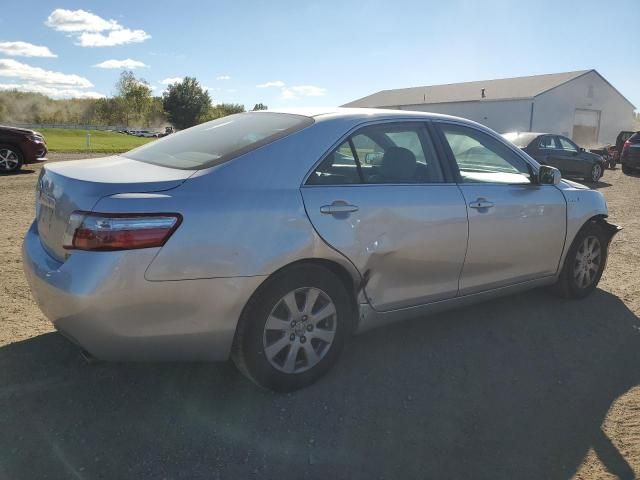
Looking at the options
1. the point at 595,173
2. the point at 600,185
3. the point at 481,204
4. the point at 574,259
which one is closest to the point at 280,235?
the point at 481,204

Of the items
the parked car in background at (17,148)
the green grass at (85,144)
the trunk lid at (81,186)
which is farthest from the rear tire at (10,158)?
the trunk lid at (81,186)

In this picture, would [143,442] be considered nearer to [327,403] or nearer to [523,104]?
[327,403]

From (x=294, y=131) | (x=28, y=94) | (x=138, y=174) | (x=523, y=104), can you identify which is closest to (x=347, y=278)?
(x=294, y=131)

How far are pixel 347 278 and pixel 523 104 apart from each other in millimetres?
40153

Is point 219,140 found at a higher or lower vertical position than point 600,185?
higher

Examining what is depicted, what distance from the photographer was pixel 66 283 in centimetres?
250

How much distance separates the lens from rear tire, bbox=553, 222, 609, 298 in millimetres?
4656

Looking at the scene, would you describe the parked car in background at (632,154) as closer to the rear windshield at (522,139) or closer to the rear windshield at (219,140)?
the rear windshield at (522,139)

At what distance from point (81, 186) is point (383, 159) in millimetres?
1851

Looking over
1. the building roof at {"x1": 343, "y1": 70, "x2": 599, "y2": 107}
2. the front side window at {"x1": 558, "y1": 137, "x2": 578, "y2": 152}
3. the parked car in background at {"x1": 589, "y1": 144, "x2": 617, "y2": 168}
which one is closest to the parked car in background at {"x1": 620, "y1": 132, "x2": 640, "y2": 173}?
the parked car in background at {"x1": 589, "y1": 144, "x2": 617, "y2": 168}

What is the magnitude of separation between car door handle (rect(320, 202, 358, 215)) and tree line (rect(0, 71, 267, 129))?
69.3m

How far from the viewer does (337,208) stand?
3.03m

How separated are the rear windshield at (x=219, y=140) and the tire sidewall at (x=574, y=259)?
281 centimetres

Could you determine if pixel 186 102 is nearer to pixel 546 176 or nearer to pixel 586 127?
pixel 586 127
